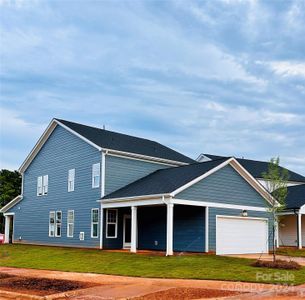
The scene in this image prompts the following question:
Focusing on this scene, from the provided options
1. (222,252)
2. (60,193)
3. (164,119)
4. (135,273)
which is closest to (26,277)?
(135,273)

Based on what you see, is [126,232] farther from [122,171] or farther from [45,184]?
[45,184]

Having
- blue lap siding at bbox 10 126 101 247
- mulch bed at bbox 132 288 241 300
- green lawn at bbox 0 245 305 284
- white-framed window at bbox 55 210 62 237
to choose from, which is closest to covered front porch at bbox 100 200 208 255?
blue lap siding at bbox 10 126 101 247

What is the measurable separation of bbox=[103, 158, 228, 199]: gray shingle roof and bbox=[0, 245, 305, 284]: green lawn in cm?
349

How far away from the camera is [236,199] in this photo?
1030 inches

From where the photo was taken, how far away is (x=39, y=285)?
14.6 meters

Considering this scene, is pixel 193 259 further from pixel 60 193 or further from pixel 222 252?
pixel 60 193

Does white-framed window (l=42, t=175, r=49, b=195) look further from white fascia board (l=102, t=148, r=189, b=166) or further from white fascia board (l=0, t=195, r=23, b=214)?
white fascia board (l=102, t=148, r=189, b=166)

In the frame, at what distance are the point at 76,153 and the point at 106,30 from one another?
12.8 meters

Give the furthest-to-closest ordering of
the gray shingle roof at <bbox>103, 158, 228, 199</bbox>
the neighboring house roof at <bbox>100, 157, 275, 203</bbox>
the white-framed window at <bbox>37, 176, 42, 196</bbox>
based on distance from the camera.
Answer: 1. the white-framed window at <bbox>37, 176, 42, 196</bbox>
2. the gray shingle roof at <bbox>103, 158, 228, 199</bbox>
3. the neighboring house roof at <bbox>100, 157, 275, 203</bbox>

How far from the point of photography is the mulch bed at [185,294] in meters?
12.0

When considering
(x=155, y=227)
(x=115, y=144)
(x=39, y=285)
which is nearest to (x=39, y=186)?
(x=115, y=144)

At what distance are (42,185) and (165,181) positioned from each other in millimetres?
12325

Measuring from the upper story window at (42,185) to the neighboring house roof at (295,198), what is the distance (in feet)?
54.1

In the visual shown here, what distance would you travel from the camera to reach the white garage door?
82.1 feet
